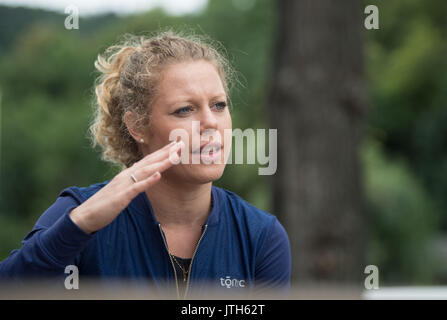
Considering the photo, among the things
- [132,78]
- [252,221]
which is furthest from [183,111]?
[252,221]

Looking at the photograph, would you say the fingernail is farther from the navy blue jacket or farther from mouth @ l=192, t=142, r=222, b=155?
the navy blue jacket

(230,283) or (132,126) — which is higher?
(132,126)

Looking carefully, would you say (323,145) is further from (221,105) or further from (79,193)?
(79,193)

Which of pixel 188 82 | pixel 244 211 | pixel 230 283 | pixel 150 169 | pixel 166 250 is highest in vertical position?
pixel 188 82

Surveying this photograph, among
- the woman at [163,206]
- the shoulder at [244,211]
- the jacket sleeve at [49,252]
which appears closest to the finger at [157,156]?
the woman at [163,206]

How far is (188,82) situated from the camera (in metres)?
1.93

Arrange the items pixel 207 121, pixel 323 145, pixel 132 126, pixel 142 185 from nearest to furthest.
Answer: pixel 142 185 → pixel 207 121 → pixel 132 126 → pixel 323 145

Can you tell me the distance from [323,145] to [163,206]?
2556mm

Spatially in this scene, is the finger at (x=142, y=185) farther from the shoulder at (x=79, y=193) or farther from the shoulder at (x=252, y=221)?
the shoulder at (x=252, y=221)

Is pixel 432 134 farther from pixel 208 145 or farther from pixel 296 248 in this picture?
pixel 208 145

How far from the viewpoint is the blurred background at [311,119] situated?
4.48m

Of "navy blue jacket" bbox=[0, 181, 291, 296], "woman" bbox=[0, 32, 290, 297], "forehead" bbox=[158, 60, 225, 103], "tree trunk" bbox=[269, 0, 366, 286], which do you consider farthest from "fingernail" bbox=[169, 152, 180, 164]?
"tree trunk" bbox=[269, 0, 366, 286]

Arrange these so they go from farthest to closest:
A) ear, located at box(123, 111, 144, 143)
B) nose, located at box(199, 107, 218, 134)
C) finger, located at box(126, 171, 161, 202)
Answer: ear, located at box(123, 111, 144, 143) → nose, located at box(199, 107, 218, 134) → finger, located at box(126, 171, 161, 202)

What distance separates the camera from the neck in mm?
2098
